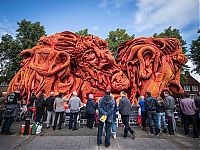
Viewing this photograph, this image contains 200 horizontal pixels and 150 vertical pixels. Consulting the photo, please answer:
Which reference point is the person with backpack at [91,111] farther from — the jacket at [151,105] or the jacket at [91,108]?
the jacket at [151,105]

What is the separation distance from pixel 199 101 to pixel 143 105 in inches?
104

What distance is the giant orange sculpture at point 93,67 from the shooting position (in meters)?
Result: 13.4

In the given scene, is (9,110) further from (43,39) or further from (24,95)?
(43,39)

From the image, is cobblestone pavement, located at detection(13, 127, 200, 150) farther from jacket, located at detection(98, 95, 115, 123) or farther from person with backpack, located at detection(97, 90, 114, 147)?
jacket, located at detection(98, 95, 115, 123)

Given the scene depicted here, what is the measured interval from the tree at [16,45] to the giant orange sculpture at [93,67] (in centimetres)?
1004

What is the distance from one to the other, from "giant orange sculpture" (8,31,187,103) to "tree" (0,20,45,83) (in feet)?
33.0

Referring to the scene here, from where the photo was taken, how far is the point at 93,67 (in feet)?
48.2

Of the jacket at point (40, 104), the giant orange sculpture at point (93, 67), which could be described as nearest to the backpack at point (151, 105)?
the jacket at point (40, 104)

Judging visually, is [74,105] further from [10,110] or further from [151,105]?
[151,105]

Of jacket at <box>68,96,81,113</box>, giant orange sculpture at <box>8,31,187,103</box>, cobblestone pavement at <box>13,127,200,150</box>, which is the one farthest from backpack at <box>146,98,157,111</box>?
giant orange sculpture at <box>8,31,187,103</box>

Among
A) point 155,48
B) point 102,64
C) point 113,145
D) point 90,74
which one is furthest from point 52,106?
point 155,48

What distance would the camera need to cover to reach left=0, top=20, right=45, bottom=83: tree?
922 inches

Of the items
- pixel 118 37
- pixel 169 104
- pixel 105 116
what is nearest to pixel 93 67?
pixel 169 104

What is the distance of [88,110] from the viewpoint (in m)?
8.93
